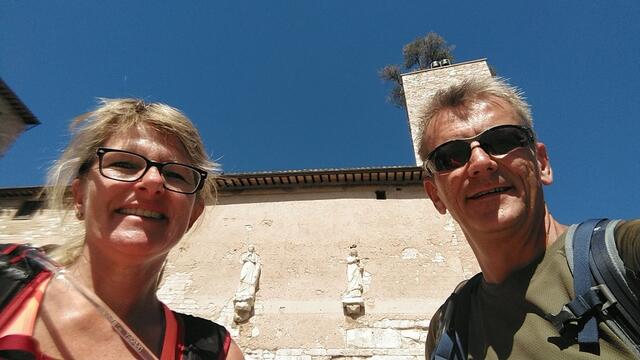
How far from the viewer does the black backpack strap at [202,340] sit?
5.38ft

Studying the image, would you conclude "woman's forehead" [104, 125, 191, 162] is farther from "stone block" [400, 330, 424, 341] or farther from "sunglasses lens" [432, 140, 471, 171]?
"stone block" [400, 330, 424, 341]

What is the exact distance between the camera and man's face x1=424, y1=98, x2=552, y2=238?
5.38 feet

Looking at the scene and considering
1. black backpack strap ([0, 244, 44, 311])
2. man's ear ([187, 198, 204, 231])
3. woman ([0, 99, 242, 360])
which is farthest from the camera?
man's ear ([187, 198, 204, 231])

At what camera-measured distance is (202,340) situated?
1.70m

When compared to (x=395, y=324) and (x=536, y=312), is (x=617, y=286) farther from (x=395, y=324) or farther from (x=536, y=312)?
(x=395, y=324)

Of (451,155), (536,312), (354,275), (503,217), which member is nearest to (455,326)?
(536,312)

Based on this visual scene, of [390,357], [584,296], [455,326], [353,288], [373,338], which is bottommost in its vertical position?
[390,357]

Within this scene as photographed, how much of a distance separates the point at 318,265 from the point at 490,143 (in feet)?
22.3

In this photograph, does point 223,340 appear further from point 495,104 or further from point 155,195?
point 495,104

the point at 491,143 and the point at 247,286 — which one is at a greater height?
the point at 491,143

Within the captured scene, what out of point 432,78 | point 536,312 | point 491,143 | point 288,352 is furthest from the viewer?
Result: point 432,78

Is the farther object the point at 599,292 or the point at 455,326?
the point at 455,326

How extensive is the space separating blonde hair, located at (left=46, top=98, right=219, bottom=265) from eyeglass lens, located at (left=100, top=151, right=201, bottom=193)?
127mm

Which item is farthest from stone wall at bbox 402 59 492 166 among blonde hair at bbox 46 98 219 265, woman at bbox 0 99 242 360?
woman at bbox 0 99 242 360
